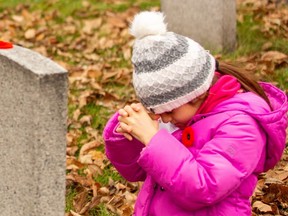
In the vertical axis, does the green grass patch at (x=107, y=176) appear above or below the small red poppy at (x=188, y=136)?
below

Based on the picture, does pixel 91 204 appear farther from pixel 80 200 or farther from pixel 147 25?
pixel 147 25

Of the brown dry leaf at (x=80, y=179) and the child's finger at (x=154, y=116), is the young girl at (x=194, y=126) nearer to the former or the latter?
the child's finger at (x=154, y=116)

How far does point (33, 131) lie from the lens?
2277mm

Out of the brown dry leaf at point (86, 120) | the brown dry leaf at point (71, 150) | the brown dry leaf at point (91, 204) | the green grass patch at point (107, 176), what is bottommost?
the brown dry leaf at point (86, 120)

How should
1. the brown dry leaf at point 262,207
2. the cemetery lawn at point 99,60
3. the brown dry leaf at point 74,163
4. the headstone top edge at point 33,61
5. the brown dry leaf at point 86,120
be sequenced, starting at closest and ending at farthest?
the headstone top edge at point 33,61 → the brown dry leaf at point 262,207 → the cemetery lawn at point 99,60 → the brown dry leaf at point 74,163 → the brown dry leaf at point 86,120

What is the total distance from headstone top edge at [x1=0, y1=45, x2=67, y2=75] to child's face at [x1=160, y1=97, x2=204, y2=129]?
533mm

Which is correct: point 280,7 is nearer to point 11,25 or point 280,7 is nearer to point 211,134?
point 11,25

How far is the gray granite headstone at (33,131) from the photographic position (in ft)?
7.37

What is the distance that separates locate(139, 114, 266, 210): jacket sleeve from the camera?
8.28 feet

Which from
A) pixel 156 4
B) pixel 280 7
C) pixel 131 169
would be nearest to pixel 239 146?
pixel 131 169

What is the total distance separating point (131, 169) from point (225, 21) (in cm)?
299

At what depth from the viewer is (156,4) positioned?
26.6 feet


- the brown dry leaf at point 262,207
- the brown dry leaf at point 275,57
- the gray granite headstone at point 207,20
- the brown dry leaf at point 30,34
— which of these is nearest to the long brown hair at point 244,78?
the brown dry leaf at point 262,207

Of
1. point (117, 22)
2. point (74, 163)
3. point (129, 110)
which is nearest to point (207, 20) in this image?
point (117, 22)
